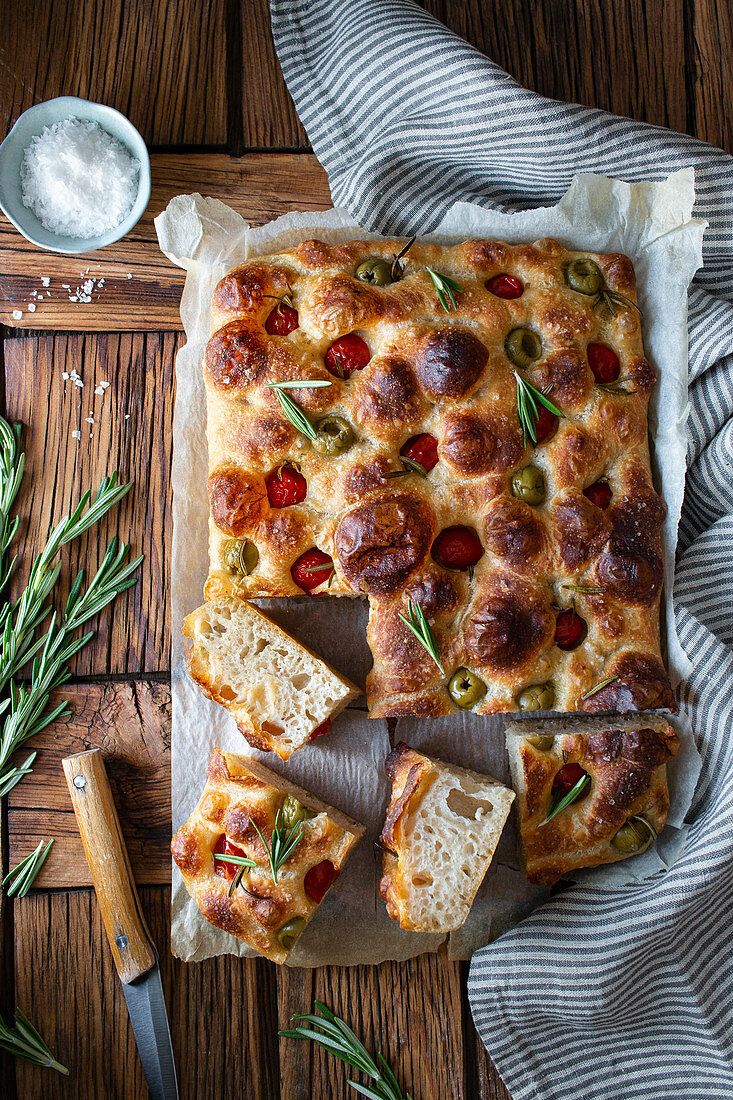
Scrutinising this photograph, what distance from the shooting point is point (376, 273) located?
121 inches

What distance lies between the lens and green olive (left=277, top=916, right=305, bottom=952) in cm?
304

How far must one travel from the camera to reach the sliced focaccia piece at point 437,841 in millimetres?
3002

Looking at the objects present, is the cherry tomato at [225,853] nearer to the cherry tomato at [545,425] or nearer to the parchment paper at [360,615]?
the parchment paper at [360,615]

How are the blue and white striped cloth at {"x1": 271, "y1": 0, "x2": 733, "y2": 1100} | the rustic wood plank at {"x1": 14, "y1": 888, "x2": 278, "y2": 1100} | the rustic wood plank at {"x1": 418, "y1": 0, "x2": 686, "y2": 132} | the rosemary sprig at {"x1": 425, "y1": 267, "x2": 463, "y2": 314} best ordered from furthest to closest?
the rustic wood plank at {"x1": 418, "y1": 0, "x2": 686, "y2": 132} < the rustic wood plank at {"x1": 14, "y1": 888, "x2": 278, "y2": 1100} < the blue and white striped cloth at {"x1": 271, "y1": 0, "x2": 733, "y2": 1100} < the rosemary sprig at {"x1": 425, "y1": 267, "x2": 463, "y2": 314}

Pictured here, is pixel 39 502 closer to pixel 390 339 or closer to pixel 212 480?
pixel 212 480

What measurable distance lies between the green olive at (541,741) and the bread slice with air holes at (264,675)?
27.2 inches

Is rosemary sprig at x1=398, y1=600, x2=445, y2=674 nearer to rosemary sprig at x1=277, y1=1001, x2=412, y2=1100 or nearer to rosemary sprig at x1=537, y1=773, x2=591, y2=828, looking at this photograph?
rosemary sprig at x1=537, y1=773, x2=591, y2=828

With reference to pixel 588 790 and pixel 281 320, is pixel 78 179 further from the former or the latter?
pixel 588 790

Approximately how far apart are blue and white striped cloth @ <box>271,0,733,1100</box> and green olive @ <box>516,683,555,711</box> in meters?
0.57

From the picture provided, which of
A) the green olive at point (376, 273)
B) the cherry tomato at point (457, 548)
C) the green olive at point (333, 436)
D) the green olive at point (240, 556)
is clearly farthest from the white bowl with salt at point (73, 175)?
the cherry tomato at point (457, 548)

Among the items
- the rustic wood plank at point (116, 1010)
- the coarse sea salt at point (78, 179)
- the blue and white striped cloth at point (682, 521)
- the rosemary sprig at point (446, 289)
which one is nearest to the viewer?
the rosemary sprig at point (446, 289)

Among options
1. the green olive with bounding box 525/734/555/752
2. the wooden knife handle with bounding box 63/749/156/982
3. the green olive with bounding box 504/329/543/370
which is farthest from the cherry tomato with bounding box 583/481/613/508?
the wooden knife handle with bounding box 63/749/156/982

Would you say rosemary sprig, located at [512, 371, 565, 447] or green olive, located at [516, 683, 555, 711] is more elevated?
rosemary sprig, located at [512, 371, 565, 447]

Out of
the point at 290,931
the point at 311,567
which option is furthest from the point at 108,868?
the point at 311,567
